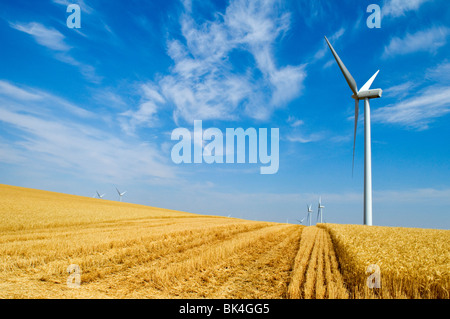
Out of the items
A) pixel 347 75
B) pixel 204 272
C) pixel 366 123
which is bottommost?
pixel 204 272

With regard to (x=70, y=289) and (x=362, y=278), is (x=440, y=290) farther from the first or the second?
(x=70, y=289)

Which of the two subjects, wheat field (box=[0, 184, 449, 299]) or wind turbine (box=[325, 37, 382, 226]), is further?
wind turbine (box=[325, 37, 382, 226])

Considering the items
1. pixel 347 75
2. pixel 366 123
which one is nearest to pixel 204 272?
pixel 366 123

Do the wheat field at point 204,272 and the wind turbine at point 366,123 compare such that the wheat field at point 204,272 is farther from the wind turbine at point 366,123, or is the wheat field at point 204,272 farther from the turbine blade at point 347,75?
the turbine blade at point 347,75

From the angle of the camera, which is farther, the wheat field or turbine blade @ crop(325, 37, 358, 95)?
turbine blade @ crop(325, 37, 358, 95)

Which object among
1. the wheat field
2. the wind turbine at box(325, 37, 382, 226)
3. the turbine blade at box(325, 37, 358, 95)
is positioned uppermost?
the turbine blade at box(325, 37, 358, 95)

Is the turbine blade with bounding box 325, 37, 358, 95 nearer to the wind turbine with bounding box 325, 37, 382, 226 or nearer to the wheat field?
the wind turbine with bounding box 325, 37, 382, 226

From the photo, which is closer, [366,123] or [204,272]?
[204,272]

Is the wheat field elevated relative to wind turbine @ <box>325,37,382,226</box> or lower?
lower

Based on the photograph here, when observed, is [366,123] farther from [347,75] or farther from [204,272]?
[204,272]

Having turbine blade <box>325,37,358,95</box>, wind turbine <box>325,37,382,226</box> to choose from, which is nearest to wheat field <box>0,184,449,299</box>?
wind turbine <box>325,37,382,226</box>

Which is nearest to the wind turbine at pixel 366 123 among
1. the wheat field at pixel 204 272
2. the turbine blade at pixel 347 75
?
the turbine blade at pixel 347 75

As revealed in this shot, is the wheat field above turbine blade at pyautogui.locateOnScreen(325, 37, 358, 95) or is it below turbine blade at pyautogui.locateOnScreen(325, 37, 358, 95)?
below
